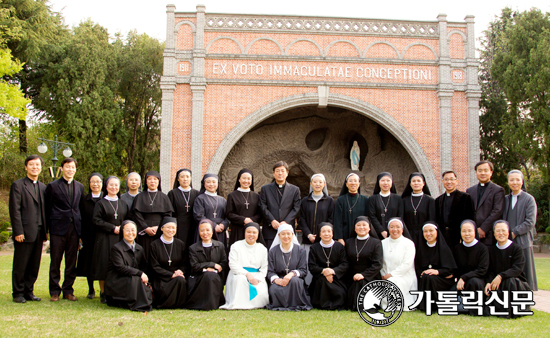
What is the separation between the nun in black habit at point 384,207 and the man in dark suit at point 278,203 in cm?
112

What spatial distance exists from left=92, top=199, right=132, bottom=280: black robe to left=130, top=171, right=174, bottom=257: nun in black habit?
236mm

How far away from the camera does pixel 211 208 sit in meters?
6.68

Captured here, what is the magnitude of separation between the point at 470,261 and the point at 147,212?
14.3 ft

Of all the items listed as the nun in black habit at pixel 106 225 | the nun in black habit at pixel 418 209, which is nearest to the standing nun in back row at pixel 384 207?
the nun in black habit at pixel 418 209

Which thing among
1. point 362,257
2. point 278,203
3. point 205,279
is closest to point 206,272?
point 205,279

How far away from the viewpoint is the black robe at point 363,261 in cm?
580

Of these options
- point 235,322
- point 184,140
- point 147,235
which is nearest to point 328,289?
point 235,322

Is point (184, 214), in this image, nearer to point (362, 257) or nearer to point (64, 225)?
point (64, 225)

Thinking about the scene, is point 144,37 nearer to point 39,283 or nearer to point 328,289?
point 39,283

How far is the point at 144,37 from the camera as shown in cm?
2269

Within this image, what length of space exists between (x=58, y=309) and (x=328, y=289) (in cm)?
327

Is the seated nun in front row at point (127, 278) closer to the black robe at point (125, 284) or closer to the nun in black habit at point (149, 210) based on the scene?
the black robe at point (125, 284)

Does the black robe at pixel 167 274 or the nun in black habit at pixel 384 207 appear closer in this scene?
the black robe at pixel 167 274

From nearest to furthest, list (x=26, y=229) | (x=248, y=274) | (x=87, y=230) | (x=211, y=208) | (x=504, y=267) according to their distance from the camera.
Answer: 1. (x=504, y=267)
2. (x=26, y=229)
3. (x=248, y=274)
4. (x=87, y=230)
5. (x=211, y=208)
